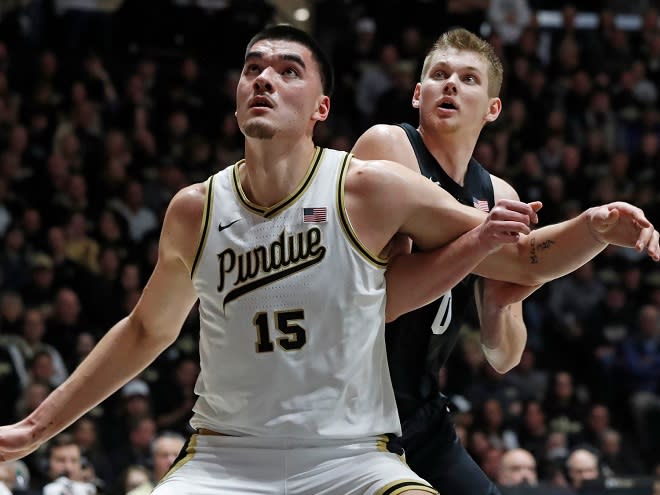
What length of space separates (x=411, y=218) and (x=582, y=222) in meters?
0.68

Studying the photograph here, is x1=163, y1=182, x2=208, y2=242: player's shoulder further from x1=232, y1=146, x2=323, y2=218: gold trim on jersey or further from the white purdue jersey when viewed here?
x1=232, y1=146, x2=323, y2=218: gold trim on jersey

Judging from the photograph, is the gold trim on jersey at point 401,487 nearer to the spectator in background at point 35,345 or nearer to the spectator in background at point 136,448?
the spectator in background at point 136,448

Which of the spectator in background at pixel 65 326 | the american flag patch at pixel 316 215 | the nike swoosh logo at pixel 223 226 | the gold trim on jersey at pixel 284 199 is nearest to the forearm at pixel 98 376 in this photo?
the nike swoosh logo at pixel 223 226

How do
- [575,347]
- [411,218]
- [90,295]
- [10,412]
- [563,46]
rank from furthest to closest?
[563,46]
[575,347]
[90,295]
[10,412]
[411,218]

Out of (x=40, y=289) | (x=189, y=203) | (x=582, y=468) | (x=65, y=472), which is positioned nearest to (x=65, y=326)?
(x=40, y=289)

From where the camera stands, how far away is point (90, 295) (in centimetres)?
1245

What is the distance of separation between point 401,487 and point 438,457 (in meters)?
1.18

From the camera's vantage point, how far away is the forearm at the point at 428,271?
4582mm

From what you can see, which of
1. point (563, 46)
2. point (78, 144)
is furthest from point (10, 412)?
point (563, 46)

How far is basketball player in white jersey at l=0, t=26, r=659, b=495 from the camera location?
176 inches

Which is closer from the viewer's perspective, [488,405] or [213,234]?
[213,234]

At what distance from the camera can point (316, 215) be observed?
15.3 ft

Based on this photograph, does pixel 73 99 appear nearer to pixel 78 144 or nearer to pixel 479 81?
pixel 78 144

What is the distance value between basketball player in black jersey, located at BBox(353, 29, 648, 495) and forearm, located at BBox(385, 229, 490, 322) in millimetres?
436
